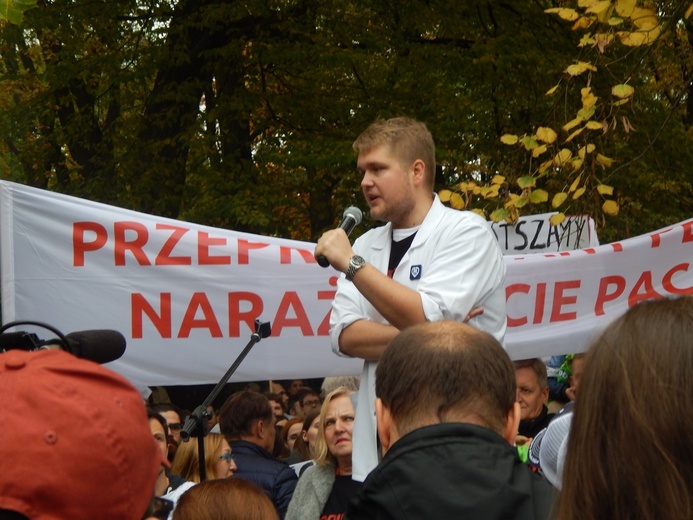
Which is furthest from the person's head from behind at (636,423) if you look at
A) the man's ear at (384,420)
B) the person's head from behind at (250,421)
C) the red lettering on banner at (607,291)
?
the person's head from behind at (250,421)

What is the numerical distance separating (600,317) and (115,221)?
2.85 m

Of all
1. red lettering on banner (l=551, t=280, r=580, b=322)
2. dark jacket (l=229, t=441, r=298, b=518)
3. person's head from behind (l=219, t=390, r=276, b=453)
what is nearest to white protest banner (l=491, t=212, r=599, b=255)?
red lettering on banner (l=551, t=280, r=580, b=322)

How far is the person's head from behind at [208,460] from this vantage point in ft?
20.6

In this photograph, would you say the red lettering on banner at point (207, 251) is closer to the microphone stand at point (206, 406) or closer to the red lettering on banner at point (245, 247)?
the red lettering on banner at point (245, 247)

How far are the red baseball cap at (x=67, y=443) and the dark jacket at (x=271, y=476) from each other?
4.75 m

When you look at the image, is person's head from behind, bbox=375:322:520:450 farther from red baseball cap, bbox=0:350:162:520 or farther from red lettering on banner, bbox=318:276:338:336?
red lettering on banner, bbox=318:276:338:336

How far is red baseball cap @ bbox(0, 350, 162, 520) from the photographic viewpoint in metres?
1.53

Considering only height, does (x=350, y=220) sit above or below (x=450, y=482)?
above

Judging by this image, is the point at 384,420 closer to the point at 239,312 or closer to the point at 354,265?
the point at 354,265

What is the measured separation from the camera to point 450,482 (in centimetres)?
217

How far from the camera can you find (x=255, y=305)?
5.92 m

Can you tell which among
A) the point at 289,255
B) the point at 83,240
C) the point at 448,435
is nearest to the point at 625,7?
the point at 289,255

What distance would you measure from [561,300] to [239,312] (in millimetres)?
1895

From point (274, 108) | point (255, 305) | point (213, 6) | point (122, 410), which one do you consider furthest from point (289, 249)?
point (274, 108)
